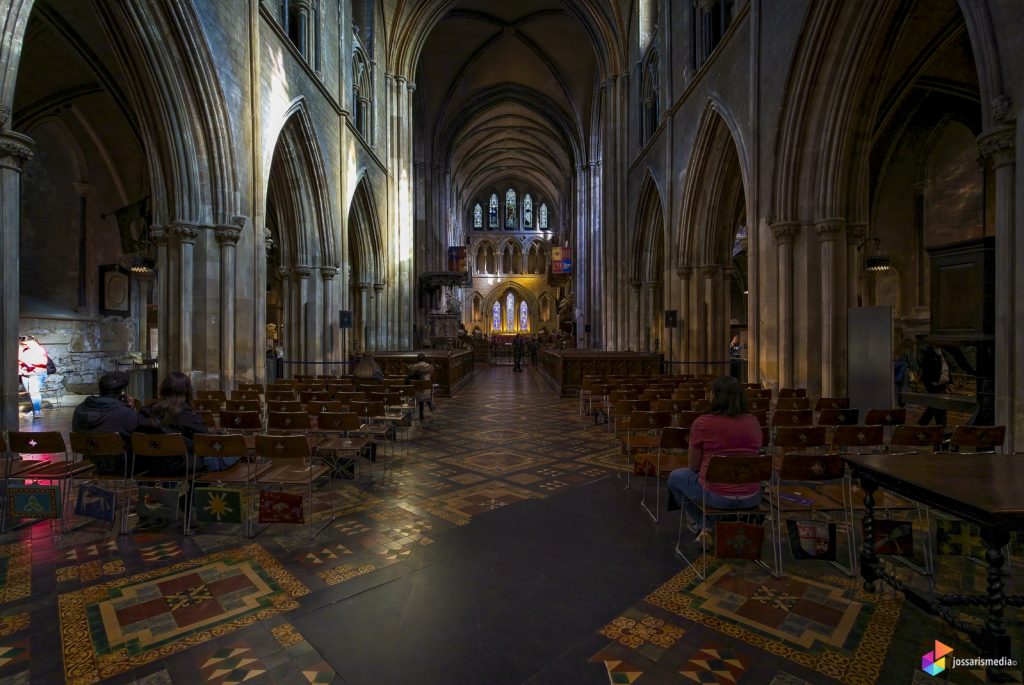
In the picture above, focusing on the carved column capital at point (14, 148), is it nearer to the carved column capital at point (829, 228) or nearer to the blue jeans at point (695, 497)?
the blue jeans at point (695, 497)

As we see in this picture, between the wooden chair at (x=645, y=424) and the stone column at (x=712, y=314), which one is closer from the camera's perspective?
the wooden chair at (x=645, y=424)

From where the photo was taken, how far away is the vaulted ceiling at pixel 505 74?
28.5 meters

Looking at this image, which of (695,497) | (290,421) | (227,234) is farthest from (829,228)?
(227,234)

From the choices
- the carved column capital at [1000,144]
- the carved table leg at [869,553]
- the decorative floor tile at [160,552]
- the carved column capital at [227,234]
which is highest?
the carved column capital at [227,234]

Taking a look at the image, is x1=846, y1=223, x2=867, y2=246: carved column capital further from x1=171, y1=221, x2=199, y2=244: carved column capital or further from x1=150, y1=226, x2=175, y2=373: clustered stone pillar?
x1=150, y1=226, x2=175, y2=373: clustered stone pillar

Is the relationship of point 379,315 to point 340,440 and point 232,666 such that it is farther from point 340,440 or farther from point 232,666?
point 232,666

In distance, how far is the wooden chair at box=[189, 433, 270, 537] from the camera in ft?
13.1

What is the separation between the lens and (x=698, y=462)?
12.0ft

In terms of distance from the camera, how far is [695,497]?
12.1 ft

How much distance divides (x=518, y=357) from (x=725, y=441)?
2172cm

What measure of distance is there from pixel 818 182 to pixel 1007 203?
4.64m

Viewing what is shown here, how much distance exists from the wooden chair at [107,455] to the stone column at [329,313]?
11.2m

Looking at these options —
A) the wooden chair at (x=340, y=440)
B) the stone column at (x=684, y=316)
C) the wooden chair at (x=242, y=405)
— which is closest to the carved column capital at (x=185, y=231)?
the wooden chair at (x=242, y=405)

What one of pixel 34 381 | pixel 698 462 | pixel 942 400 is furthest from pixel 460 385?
pixel 698 462
